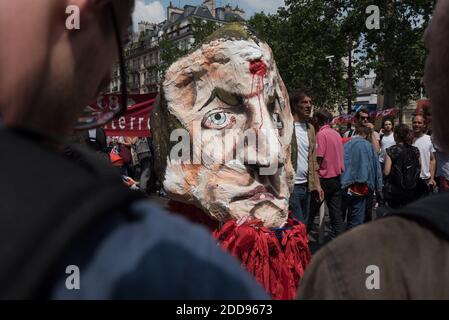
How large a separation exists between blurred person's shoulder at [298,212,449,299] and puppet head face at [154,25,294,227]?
171 centimetres

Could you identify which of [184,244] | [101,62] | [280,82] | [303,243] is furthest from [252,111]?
[184,244]

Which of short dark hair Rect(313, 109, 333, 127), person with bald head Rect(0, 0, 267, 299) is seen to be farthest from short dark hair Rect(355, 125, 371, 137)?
person with bald head Rect(0, 0, 267, 299)

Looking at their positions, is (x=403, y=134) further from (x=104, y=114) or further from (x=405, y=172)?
(x=104, y=114)

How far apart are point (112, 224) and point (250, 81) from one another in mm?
2264

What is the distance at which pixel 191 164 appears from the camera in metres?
2.70

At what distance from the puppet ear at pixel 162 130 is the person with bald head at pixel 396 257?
194 centimetres

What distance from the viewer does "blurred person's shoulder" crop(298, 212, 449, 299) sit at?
803mm

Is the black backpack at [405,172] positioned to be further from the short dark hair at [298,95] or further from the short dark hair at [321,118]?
the short dark hair at [298,95]

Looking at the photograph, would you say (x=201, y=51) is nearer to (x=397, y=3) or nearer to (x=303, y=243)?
(x=303, y=243)

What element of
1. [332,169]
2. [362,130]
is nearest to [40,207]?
[332,169]

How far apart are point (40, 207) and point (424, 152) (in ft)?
18.2

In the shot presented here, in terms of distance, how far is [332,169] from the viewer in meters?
4.88

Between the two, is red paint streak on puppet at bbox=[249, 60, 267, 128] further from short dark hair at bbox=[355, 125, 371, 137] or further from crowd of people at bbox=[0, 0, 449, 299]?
short dark hair at bbox=[355, 125, 371, 137]

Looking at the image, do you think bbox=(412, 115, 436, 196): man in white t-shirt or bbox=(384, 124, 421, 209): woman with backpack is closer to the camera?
bbox=(384, 124, 421, 209): woman with backpack
